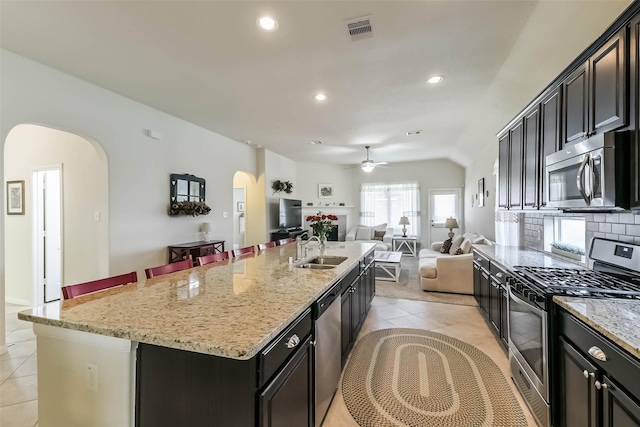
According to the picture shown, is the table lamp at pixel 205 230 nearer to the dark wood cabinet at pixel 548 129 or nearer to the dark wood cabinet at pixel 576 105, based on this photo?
the dark wood cabinet at pixel 548 129

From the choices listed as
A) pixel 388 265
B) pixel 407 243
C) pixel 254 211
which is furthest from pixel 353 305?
pixel 407 243

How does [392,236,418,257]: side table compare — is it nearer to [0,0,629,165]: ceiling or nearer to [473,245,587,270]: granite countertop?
[0,0,629,165]: ceiling

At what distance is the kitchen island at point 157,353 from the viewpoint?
106 cm

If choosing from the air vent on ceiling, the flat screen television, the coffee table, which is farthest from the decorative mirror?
the air vent on ceiling

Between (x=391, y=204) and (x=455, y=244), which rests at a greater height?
(x=391, y=204)

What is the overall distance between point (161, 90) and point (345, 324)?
3506 millimetres

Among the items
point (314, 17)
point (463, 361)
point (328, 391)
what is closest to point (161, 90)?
point (314, 17)

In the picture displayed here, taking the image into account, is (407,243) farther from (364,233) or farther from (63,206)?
(63,206)

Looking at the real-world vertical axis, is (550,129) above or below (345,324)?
above

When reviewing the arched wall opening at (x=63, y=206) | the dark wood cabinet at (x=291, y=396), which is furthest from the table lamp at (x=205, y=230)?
the dark wood cabinet at (x=291, y=396)

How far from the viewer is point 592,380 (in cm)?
126

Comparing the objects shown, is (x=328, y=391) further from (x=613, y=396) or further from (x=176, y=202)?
(x=176, y=202)

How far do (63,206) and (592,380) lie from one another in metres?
5.73

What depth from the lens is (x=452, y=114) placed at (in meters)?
4.34
